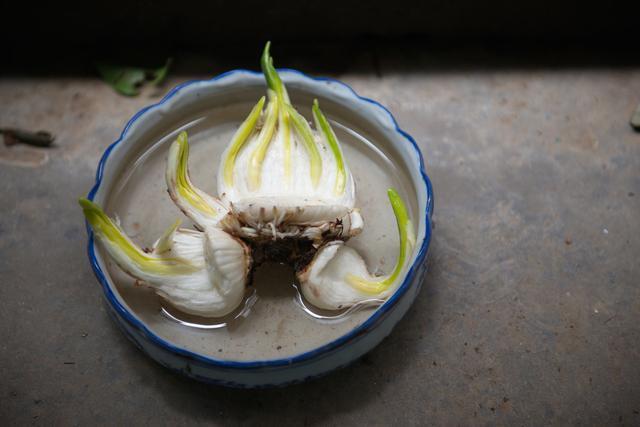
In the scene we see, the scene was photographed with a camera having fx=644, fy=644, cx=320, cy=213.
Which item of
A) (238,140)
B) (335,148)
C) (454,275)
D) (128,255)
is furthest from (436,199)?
(128,255)

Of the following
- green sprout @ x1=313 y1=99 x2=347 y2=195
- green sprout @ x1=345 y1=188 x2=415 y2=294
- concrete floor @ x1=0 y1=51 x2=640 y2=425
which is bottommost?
concrete floor @ x1=0 y1=51 x2=640 y2=425

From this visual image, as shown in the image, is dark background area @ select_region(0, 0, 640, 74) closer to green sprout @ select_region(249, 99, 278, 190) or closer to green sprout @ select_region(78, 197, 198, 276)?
green sprout @ select_region(249, 99, 278, 190)

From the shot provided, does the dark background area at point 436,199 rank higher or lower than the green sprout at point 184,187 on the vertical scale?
lower

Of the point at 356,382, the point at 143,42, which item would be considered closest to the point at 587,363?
the point at 356,382

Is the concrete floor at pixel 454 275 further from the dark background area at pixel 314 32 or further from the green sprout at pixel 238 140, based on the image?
the green sprout at pixel 238 140

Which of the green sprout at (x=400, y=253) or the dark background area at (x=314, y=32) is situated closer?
the green sprout at (x=400, y=253)

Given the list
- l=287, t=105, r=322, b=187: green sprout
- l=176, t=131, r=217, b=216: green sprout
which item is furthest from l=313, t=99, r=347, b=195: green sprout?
l=176, t=131, r=217, b=216: green sprout

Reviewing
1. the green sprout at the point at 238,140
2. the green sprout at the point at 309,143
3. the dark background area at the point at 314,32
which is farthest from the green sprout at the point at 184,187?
the dark background area at the point at 314,32

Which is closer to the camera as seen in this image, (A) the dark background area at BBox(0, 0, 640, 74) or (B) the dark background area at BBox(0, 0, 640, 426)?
(B) the dark background area at BBox(0, 0, 640, 426)
